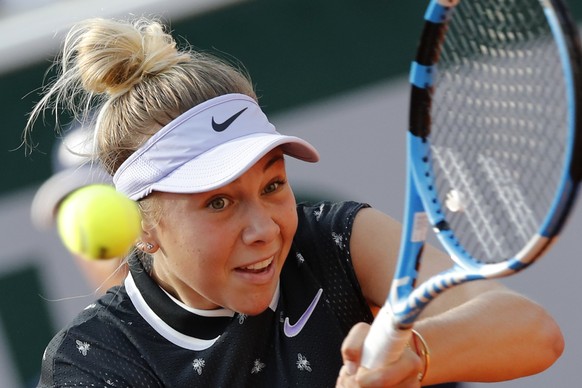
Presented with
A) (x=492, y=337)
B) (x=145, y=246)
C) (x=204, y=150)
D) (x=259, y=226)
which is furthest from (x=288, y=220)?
(x=492, y=337)

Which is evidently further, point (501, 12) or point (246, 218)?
point (246, 218)

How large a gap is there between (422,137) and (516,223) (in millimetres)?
279

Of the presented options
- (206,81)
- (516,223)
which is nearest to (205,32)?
(206,81)

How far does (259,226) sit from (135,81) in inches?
16.5

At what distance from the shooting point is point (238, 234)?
1.97 m

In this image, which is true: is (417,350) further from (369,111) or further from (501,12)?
(369,111)

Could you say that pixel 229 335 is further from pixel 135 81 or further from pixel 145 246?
pixel 135 81

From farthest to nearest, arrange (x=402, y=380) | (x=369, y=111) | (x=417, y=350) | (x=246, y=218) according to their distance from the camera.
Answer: (x=369, y=111), (x=246, y=218), (x=417, y=350), (x=402, y=380)

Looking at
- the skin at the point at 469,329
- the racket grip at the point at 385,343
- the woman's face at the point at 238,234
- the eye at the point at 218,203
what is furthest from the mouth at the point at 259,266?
the racket grip at the point at 385,343

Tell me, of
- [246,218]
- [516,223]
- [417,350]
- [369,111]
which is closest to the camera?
[516,223]

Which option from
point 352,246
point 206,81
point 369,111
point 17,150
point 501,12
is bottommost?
point 17,150

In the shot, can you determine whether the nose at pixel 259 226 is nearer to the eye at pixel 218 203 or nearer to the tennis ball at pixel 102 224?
the eye at pixel 218 203

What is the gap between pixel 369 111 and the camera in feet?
12.2

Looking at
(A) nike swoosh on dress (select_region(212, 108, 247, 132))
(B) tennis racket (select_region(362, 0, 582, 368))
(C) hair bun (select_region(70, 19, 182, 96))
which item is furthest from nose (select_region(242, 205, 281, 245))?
(C) hair bun (select_region(70, 19, 182, 96))
